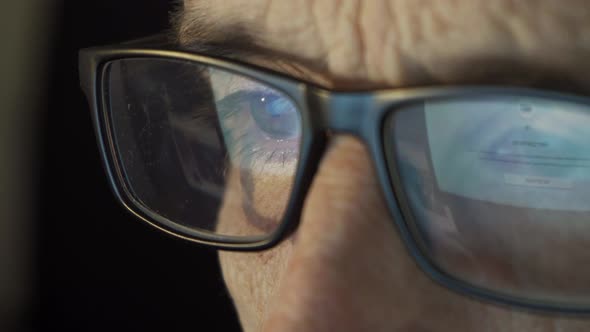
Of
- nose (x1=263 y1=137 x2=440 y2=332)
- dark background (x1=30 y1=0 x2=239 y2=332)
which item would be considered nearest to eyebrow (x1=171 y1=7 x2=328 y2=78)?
nose (x1=263 y1=137 x2=440 y2=332)

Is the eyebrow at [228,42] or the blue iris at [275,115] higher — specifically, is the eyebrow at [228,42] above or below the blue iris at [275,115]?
above

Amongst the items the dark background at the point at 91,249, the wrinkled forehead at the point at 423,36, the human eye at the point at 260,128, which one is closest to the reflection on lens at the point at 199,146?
the human eye at the point at 260,128

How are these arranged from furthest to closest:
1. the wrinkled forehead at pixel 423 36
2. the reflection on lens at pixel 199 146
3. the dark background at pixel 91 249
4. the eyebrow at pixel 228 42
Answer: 1. the dark background at pixel 91 249
2. the reflection on lens at pixel 199 146
3. the eyebrow at pixel 228 42
4. the wrinkled forehead at pixel 423 36

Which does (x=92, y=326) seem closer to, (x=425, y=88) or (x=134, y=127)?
(x=134, y=127)

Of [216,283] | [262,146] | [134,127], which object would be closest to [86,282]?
[216,283]

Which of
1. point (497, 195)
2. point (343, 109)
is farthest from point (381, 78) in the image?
point (497, 195)

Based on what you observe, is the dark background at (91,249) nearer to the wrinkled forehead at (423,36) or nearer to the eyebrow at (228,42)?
the eyebrow at (228,42)

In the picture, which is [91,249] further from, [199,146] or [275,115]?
[275,115]

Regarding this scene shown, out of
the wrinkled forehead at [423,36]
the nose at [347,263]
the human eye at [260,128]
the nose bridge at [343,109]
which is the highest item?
the wrinkled forehead at [423,36]
